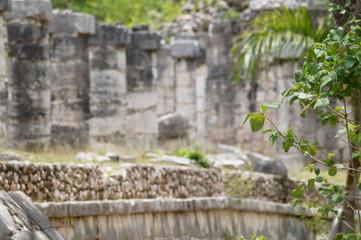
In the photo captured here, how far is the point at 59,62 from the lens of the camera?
44.9 feet

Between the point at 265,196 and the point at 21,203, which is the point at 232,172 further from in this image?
the point at 21,203

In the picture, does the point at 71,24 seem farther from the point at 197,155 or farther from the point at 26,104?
the point at 197,155

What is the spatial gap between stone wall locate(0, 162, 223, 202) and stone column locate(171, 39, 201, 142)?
8375 mm

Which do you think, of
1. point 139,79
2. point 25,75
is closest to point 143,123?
point 139,79

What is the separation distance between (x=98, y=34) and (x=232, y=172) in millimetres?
4104

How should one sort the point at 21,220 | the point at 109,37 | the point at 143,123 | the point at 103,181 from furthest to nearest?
the point at 143,123 → the point at 109,37 → the point at 103,181 → the point at 21,220

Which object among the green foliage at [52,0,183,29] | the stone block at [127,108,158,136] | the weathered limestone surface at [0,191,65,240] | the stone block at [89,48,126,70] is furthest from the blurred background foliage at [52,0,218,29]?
the weathered limestone surface at [0,191,65,240]

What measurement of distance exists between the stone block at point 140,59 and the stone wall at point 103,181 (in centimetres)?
433

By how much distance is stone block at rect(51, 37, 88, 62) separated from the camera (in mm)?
13688

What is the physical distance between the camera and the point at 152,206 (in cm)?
927

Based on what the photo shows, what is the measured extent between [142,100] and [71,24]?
2219 mm

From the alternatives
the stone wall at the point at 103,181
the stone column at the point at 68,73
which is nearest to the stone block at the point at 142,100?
the stone column at the point at 68,73

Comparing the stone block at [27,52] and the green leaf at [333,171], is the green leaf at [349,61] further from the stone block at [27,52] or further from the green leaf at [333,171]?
the stone block at [27,52]

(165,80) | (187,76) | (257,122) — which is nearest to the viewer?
(257,122)
